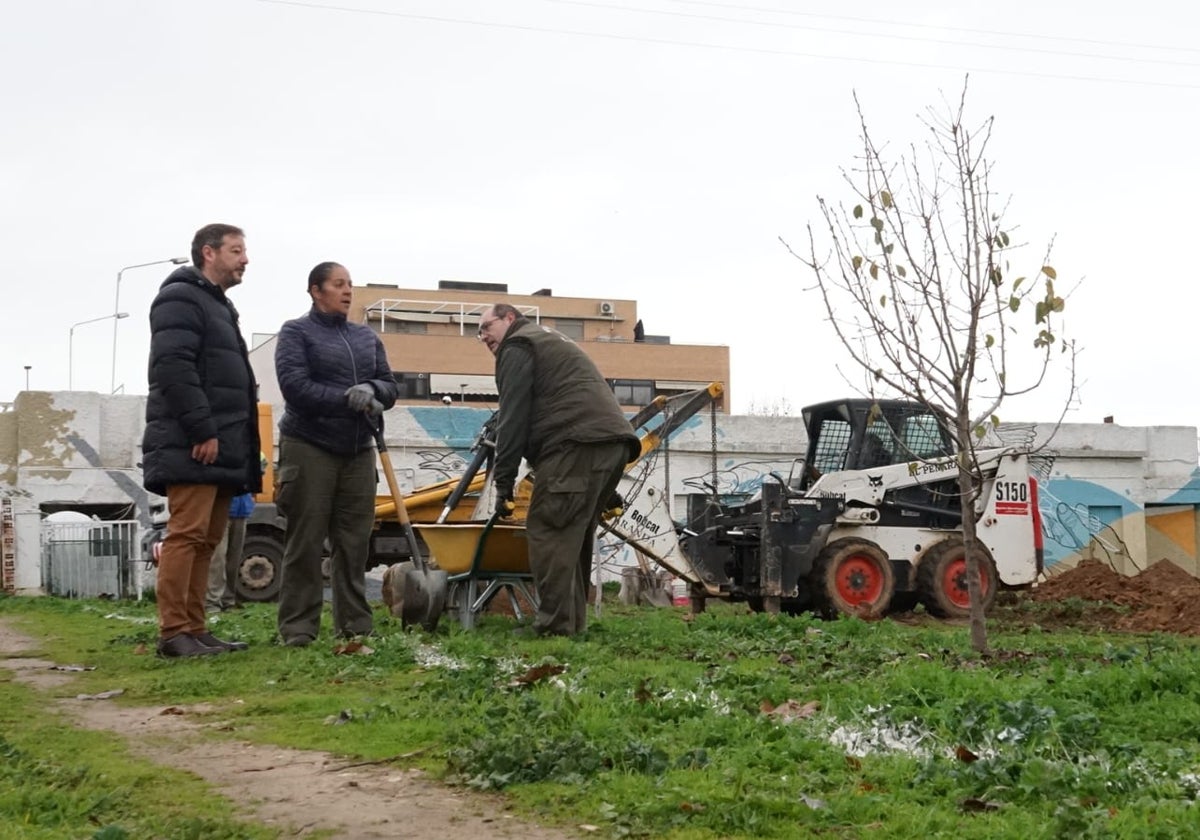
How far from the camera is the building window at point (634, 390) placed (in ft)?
256

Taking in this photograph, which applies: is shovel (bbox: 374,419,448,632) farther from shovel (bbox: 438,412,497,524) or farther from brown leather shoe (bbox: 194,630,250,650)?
shovel (bbox: 438,412,497,524)

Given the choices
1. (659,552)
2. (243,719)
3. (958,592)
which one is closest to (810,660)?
(243,719)

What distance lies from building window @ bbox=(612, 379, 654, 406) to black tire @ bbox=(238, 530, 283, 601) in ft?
186

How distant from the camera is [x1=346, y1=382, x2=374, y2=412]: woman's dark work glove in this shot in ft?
27.1

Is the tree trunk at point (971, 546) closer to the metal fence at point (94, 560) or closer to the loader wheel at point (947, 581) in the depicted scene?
the loader wheel at point (947, 581)

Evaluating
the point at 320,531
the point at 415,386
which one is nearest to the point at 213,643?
the point at 320,531

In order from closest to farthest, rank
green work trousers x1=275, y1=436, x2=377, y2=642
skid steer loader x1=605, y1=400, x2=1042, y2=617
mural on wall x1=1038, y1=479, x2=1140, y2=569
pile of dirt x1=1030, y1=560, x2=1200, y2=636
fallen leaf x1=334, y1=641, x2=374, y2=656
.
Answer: fallen leaf x1=334, y1=641, x2=374, y2=656, green work trousers x1=275, y1=436, x2=377, y2=642, pile of dirt x1=1030, y1=560, x2=1200, y2=636, skid steer loader x1=605, y1=400, x2=1042, y2=617, mural on wall x1=1038, y1=479, x2=1140, y2=569

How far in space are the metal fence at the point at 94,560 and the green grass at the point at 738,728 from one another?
51.2ft

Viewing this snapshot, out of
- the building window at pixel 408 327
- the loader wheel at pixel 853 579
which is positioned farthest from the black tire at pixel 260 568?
the building window at pixel 408 327

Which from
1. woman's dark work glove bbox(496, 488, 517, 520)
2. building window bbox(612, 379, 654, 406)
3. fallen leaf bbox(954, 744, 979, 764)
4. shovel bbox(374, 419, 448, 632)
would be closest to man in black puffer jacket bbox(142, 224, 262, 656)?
shovel bbox(374, 419, 448, 632)

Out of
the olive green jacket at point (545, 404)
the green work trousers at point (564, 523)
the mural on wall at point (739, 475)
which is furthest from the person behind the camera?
the mural on wall at point (739, 475)

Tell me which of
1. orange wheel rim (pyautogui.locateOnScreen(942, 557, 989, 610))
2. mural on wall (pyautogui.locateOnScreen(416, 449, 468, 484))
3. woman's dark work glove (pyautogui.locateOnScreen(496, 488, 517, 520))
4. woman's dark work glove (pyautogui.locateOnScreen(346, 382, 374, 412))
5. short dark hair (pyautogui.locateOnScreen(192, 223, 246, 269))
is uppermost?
short dark hair (pyautogui.locateOnScreen(192, 223, 246, 269))

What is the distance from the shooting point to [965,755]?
4.31 m

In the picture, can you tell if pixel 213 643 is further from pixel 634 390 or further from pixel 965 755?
pixel 634 390
